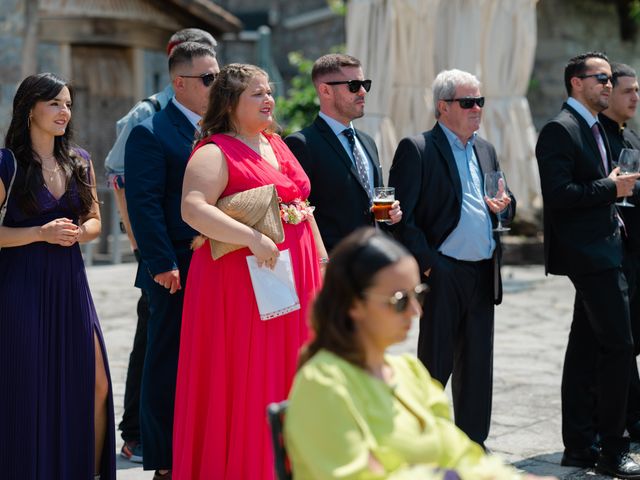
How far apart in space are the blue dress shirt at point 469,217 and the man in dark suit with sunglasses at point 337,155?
16.6 inches

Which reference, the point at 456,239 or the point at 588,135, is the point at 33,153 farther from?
the point at 588,135

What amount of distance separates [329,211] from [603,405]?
68.7 inches

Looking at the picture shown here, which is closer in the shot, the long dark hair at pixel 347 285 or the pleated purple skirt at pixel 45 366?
the long dark hair at pixel 347 285

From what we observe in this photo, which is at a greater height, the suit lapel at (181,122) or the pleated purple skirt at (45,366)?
the suit lapel at (181,122)

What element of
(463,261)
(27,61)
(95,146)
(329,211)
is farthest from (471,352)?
(95,146)

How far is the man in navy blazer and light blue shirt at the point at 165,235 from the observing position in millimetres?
5645

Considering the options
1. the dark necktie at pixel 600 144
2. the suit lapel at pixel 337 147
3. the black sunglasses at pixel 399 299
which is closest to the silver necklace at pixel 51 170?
the suit lapel at pixel 337 147

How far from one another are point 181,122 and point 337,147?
0.79 meters

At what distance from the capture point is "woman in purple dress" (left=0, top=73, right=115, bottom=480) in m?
5.11

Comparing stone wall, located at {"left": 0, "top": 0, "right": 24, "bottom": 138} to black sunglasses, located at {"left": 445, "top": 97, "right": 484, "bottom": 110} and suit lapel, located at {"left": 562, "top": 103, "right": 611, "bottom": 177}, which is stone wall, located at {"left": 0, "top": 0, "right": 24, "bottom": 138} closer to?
black sunglasses, located at {"left": 445, "top": 97, "right": 484, "bottom": 110}

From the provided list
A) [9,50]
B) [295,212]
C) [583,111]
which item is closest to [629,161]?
[583,111]

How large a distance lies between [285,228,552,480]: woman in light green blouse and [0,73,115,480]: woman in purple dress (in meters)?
2.24

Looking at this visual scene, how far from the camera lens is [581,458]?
20.3 feet

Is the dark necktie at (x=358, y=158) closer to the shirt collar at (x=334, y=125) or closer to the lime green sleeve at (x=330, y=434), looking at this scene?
the shirt collar at (x=334, y=125)
